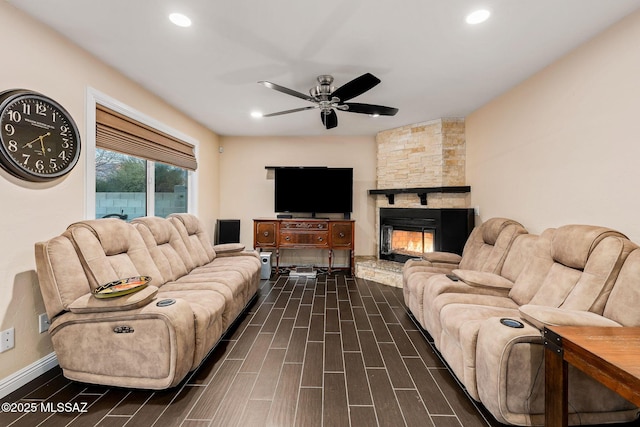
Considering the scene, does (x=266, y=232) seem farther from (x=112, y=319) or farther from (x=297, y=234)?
(x=112, y=319)

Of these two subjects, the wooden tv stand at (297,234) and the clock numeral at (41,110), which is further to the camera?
the wooden tv stand at (297,234)

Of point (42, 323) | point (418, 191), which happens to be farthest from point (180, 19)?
point (418, 191)

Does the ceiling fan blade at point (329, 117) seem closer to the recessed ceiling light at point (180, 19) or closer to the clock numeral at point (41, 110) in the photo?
the recessed ceiling light at point (180, 19)

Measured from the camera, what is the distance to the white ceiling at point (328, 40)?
180cm

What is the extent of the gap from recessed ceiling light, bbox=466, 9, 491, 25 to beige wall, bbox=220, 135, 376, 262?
315 centimetres

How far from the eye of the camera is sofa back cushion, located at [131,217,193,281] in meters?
2.58

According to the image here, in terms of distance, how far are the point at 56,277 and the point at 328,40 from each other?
2.58 m

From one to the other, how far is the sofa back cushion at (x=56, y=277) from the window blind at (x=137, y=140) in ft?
3.77

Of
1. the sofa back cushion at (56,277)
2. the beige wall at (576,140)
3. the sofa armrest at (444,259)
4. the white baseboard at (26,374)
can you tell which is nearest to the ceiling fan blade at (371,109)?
the beige wall at (576,140)

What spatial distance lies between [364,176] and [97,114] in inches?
155

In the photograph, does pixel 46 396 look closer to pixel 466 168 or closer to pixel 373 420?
pixel 373 420

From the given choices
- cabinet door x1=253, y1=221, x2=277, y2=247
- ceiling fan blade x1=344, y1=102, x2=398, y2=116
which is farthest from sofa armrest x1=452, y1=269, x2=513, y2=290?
cabinet door x1=253, y1=221, x2=277, y2=247

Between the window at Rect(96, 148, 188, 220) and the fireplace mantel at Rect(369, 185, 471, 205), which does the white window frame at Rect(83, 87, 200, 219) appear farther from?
the fireplace mantel at Rect(369, 185, 471, 205)

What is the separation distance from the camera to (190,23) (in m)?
1.95
